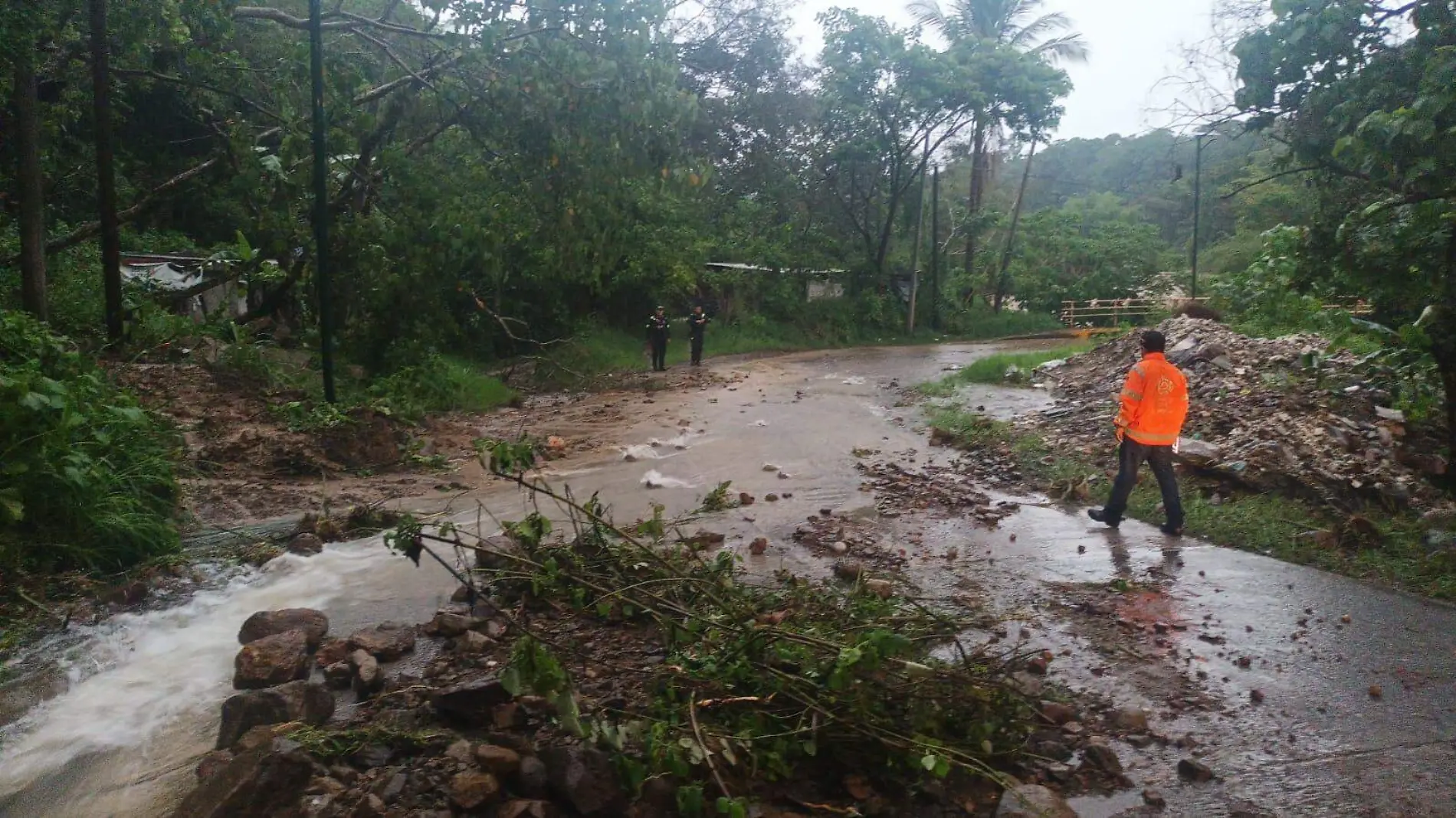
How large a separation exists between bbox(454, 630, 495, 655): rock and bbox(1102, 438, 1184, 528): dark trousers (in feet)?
16.9

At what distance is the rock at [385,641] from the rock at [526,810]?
6.25ft

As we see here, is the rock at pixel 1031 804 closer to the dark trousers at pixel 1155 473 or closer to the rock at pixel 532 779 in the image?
the rock at pixel 532 779

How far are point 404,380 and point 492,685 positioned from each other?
9.62m

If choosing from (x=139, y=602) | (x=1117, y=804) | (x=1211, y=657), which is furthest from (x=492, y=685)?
(x=1211, y=657)

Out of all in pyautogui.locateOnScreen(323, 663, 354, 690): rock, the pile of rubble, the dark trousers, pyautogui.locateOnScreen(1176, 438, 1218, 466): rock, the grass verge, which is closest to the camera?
pyautogui.locateOnScreen(323, 663, 354, 690): rock

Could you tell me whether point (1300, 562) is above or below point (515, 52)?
below

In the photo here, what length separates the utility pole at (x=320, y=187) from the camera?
400 inches

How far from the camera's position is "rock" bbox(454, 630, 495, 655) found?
16.6 feet

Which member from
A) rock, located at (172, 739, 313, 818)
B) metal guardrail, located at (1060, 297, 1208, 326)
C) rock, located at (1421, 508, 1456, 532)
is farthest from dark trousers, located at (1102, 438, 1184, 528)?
metal guardrail, located at (1060, 297, 1208, 326)

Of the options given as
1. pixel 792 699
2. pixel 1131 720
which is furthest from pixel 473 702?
pixel 1131 720

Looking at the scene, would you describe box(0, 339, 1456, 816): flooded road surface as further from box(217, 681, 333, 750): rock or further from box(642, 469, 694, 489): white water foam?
box(217, 681, 333, 750): rock

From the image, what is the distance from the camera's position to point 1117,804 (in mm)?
3840

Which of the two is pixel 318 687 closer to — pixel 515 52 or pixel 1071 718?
pixel 1071 718

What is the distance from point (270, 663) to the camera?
4.97 metres
